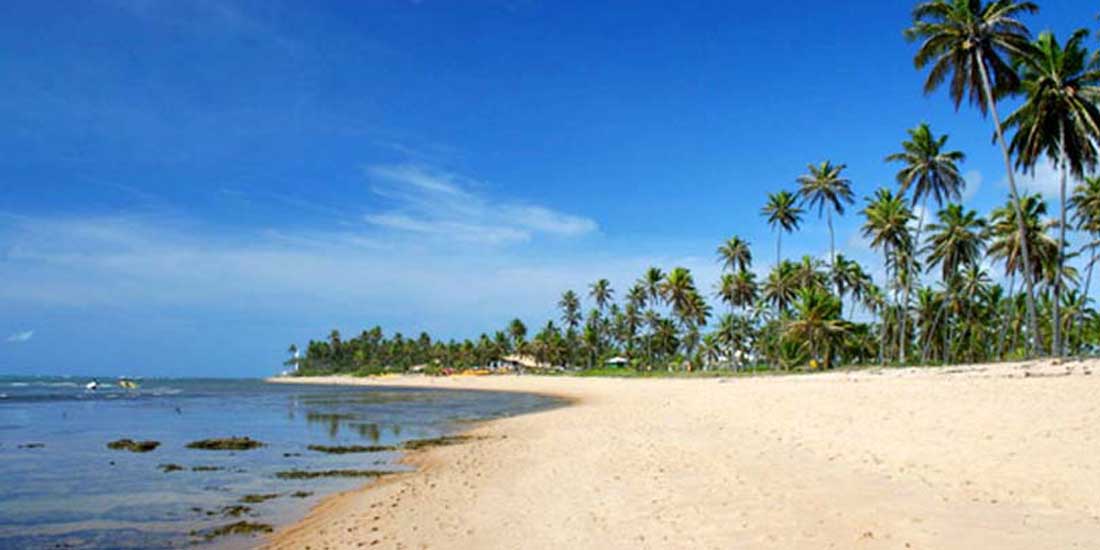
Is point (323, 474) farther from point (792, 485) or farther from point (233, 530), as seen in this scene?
point (792, 485)

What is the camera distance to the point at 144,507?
12.1 metres

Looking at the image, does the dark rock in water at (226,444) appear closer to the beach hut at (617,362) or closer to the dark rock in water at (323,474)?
the dark rock in water at (323,474)

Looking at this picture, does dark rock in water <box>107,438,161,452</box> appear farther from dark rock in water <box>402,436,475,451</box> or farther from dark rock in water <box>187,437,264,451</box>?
dark rock in water <box>402,436,475,451</box>

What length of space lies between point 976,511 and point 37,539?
14241 millimetres

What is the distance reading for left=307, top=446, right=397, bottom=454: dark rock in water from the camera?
66.0ft

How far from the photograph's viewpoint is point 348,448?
20.7 m

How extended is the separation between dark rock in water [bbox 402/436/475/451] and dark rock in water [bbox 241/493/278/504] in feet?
23.5

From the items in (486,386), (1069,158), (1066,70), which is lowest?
(486,386)

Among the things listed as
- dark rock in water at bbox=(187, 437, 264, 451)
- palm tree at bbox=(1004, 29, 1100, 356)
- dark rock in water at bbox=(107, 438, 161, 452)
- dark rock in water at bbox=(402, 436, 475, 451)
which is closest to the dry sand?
dark rock in water at bbox=(402, 436, 475, 451)

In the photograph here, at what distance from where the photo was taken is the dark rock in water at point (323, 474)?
15.5 m

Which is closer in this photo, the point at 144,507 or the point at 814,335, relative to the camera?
the point at 144,507

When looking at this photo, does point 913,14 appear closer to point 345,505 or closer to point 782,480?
point 782,480

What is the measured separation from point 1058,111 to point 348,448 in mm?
36326

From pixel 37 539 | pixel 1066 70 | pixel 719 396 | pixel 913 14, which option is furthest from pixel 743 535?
pixel 913 14
